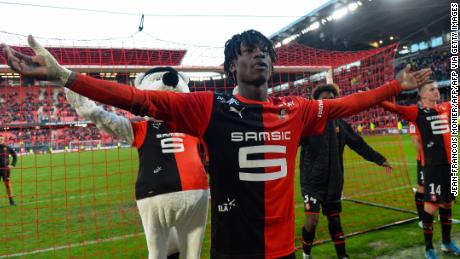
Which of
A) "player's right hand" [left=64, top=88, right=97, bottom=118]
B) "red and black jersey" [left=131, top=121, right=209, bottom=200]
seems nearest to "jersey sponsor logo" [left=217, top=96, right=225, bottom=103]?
"red and black jersey" [left=131, top=121, right=209, bottom=200]

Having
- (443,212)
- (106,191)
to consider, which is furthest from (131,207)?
(443,212)

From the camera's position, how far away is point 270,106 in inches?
79.0

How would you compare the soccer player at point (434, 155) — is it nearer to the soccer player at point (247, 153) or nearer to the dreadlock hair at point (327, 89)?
the dreadlock hair at point (327, 89)

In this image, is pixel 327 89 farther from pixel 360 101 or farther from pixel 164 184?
pixel 164 184

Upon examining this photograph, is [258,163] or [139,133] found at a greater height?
[139,133]

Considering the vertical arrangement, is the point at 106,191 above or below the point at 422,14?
below

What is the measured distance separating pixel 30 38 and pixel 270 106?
123 cm

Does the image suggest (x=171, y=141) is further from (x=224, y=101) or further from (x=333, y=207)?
(x=333, y=207)

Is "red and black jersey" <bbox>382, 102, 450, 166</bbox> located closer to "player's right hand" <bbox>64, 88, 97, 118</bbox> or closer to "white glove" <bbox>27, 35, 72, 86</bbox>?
"player's right hand" <bbox>64, 88, 97, 118</bbox>

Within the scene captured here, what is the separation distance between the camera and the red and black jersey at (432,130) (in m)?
4.23

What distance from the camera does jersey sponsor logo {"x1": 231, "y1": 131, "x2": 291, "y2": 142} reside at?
1.87 m

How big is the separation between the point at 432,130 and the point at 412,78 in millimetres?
2683

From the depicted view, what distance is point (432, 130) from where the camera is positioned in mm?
4305

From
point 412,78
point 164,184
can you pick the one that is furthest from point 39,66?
point 412,78
